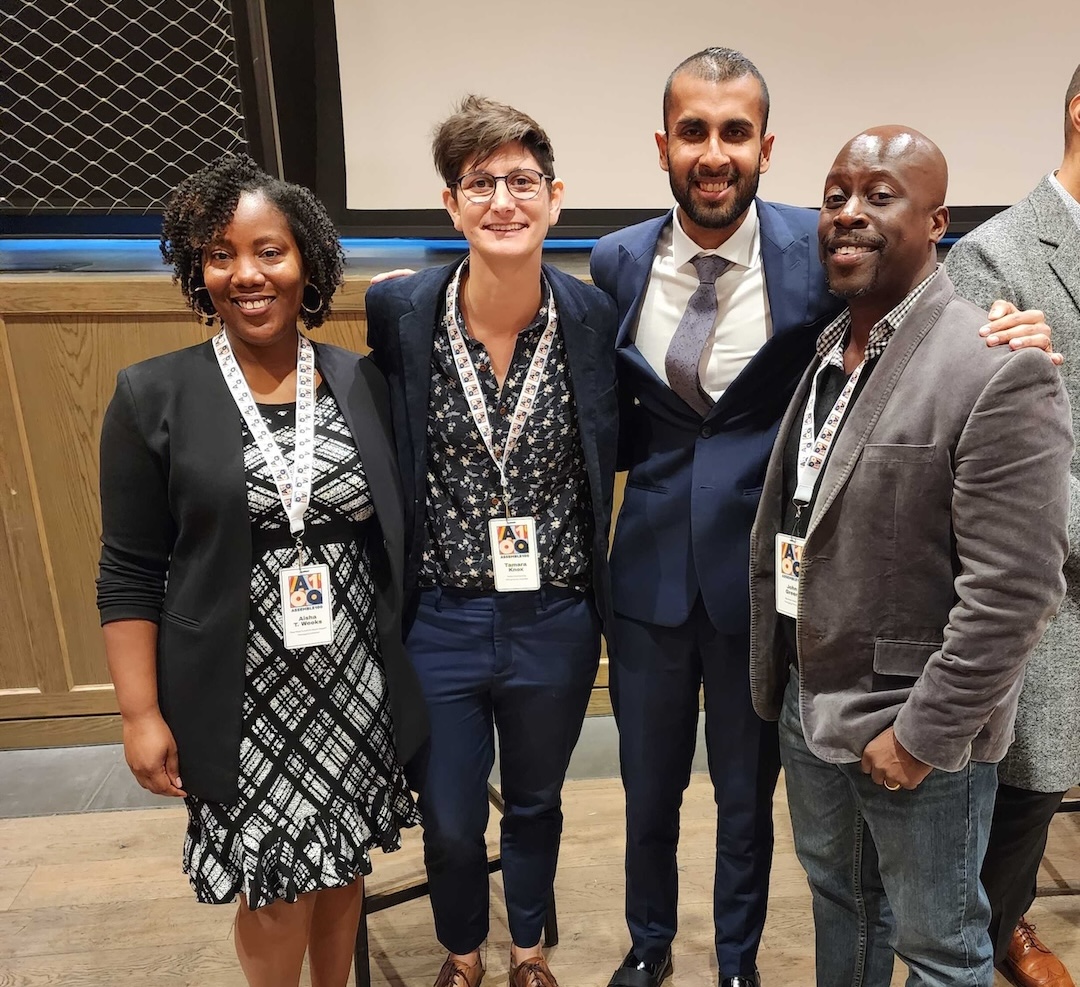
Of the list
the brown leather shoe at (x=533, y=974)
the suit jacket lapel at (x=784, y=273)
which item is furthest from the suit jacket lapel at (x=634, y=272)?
the brown leather shoe at (x=533, y=974)

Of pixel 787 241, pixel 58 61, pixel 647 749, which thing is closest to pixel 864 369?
pixel 787 241

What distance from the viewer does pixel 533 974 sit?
196 centimetres

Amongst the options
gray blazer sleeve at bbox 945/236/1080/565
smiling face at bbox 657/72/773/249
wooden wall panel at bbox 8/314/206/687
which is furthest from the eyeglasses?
wooden wall panel at bbox 8/314/206/687

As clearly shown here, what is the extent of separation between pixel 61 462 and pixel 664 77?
7.53 ft

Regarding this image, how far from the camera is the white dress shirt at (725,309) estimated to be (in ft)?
5.48

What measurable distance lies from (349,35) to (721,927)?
2623 mm

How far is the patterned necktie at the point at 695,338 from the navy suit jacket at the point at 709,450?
2cm

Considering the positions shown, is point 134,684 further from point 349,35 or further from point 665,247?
point 349,35

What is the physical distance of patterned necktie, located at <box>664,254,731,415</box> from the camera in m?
1.66

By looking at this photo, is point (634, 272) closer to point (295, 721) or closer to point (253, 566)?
point (253, 566)

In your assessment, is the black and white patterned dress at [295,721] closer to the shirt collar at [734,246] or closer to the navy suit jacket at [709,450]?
the navy suit jacket at [709,450]

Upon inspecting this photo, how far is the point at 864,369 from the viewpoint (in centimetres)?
138

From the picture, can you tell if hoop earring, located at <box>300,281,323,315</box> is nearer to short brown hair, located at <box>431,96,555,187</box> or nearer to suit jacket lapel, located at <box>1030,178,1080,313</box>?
short brown hair, located at <box>431,96,555,187</box>

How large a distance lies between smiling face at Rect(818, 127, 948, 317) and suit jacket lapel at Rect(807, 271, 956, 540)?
0.06 m
